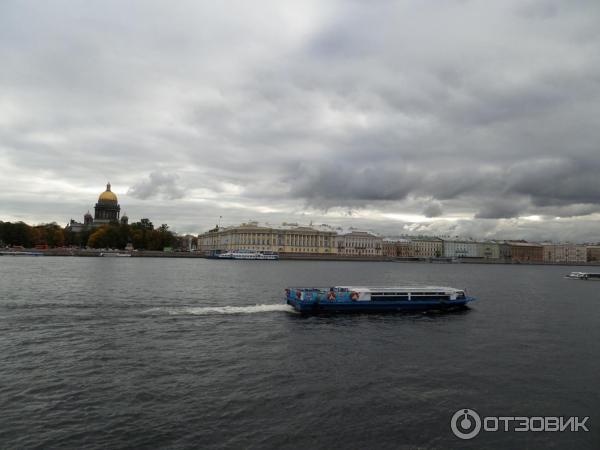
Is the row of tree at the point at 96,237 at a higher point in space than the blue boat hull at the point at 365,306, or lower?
higher

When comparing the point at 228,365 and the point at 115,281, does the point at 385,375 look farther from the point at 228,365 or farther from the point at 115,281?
the point at 115,281

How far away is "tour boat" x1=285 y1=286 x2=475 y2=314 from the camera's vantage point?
99.8 ft

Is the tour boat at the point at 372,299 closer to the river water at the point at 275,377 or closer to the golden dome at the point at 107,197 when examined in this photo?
the river water at the point at 275,377

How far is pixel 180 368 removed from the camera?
1650 cm

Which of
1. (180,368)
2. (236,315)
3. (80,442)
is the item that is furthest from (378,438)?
(236,315)

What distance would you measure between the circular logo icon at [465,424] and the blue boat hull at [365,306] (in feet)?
55.9

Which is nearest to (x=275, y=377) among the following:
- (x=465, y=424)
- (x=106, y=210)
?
(x=465, y=424)

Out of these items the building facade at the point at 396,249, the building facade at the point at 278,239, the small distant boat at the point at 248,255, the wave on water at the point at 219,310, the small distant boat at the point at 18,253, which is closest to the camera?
the wave on water at the point at 219,310

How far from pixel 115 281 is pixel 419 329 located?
3197 centimetres

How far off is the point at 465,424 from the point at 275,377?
19.8ft

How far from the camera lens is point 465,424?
12.6 meters

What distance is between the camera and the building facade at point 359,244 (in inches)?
6880

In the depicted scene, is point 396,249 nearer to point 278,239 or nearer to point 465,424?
point 278,239

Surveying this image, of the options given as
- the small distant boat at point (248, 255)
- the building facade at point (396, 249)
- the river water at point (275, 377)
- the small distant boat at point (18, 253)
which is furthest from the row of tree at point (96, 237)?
the river water at point (275, 377)
